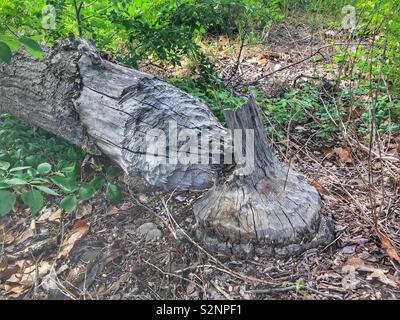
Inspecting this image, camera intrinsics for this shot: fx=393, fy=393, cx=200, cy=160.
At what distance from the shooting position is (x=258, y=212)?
6.02 ft

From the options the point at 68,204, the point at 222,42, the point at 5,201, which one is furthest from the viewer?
the point at 222,42

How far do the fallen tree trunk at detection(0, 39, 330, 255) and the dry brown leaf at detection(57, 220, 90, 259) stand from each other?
0.41m

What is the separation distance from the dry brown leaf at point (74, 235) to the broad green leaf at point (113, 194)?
21 centimetres

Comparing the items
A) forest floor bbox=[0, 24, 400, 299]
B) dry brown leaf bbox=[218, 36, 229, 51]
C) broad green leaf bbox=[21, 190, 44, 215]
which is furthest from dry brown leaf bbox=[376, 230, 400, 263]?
dry brown leaf bbox=[218, 36, 229, 51]

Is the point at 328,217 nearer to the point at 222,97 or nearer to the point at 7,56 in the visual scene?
the point at 222,97

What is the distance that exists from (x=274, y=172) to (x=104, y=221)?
99cm

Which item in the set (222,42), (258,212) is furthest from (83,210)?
(222,42)

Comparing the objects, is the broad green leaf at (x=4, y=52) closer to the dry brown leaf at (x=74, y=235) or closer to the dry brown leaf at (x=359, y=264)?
the dry brown leaf at (x=74, y=235)

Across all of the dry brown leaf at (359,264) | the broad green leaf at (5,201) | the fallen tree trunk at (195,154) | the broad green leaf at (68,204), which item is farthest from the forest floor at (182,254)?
the broad green leaf at (5,201)

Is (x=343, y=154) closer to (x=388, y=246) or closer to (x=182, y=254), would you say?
(x=388, y=246)

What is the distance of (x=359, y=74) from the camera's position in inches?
137

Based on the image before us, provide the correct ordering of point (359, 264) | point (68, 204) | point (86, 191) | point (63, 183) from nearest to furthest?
point (359, 264) → point (63, 183) → point (68, 204) → point (86, 191)

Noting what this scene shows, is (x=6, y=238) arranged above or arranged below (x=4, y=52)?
below

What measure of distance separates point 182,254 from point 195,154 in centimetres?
50
